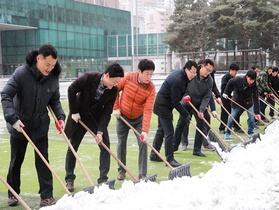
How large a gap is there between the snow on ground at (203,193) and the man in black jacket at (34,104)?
821 millimetres

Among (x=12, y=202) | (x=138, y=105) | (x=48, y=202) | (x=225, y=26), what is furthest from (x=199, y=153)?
(x=225, y=26)

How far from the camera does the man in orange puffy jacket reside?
17.3 ft

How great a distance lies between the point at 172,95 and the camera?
6.18m

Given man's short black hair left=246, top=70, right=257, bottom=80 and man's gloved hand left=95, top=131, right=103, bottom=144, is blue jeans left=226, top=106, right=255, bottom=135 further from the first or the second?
man's gloved hand left=95, top=131, right=103, bottom=144

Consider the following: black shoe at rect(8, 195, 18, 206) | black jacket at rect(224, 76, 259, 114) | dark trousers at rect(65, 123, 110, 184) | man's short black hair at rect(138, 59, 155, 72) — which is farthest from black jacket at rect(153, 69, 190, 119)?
black jacket at rect(224, 76, 259, 114)

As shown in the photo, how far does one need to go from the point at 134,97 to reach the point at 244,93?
388 cm

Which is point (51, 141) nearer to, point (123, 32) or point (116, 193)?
point (116, 193)

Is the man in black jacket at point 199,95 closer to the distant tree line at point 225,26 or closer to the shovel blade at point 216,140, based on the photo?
the shovel blade at point 216,140

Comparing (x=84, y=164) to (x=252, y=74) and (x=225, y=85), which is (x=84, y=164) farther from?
(x=225, y=85)

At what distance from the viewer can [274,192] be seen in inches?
A: 179

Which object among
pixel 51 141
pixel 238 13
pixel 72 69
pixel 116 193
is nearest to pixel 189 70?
pixel 116 193

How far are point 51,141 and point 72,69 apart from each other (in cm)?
3244

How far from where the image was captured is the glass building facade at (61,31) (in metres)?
40.5

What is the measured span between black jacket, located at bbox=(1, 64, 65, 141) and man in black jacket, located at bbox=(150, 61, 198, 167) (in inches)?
86.8
